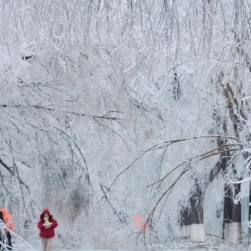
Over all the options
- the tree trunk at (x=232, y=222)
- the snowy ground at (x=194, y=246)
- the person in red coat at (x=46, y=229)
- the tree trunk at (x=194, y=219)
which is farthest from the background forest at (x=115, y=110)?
the person in red coat at (x=46, y=229)

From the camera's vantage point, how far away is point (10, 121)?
13836mm

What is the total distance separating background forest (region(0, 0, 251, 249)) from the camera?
12.4 ft

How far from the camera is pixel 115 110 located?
13.2 metres

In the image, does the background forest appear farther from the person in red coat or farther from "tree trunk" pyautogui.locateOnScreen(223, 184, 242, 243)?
the person in red coat

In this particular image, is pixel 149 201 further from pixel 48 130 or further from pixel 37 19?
pixel 37 19

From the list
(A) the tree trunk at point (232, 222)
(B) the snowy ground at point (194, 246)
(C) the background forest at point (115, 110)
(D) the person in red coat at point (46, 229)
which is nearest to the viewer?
(C) the background forest at point (115, 110)

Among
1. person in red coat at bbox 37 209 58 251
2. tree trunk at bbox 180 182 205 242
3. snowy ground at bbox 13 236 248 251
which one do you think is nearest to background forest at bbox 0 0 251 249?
tree trunk at bbox 180 182 205 242

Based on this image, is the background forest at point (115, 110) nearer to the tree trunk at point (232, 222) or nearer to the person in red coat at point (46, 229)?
the tree trunk at point (232, 222)

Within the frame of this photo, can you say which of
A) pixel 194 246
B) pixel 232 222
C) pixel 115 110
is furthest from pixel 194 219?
pixel 115 110

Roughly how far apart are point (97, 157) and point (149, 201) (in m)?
2.19

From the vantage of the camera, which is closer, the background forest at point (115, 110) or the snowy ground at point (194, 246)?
the background forest at point (115, 110)

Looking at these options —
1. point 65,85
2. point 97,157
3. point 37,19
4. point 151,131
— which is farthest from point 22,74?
point 37,19

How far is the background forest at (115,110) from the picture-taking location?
3770 millimetres

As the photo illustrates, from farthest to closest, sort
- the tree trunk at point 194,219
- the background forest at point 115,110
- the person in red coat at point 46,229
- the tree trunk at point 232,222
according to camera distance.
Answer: the tree trunk at point 232,222, the tree trunk at point 194,219, the person in red coat at point 46,229, the background forest at point 115,110
